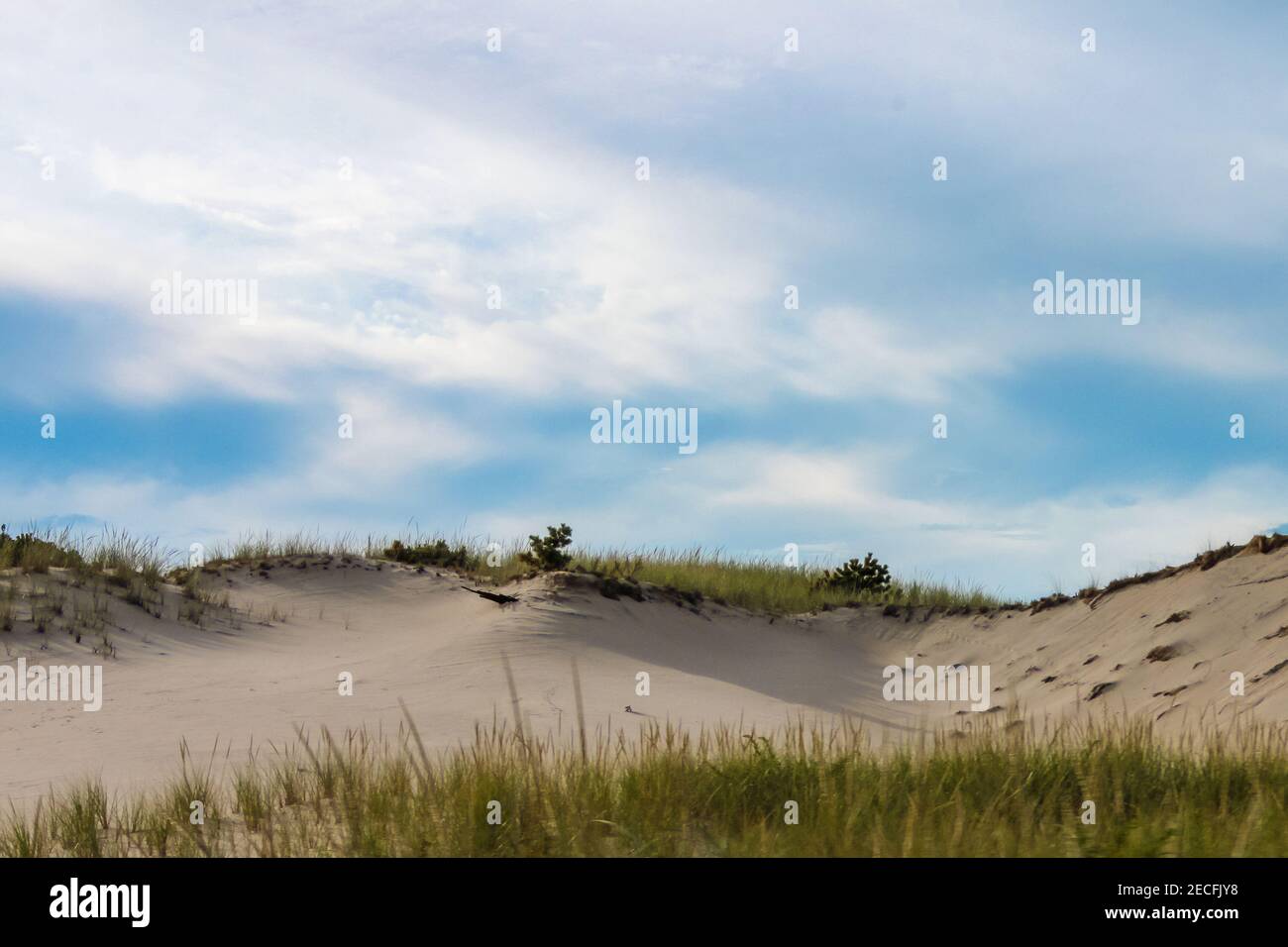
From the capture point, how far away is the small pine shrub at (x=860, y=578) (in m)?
19.7

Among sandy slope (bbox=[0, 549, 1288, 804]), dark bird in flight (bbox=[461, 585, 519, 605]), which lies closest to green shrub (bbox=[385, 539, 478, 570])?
sandy slope (bbox=[0, 549, 1288, 804])

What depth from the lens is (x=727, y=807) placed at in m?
5.27

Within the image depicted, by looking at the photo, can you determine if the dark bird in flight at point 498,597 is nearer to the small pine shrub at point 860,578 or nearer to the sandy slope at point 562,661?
the sandy slope at point 562,661

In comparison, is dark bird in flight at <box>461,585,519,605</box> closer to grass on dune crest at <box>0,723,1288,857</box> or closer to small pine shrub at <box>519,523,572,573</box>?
small pine shrub at <box>519,523,572,573</box>

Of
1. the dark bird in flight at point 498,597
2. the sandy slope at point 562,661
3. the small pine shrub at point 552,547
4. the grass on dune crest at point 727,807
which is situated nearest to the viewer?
the grass on dune crest at point 727,807

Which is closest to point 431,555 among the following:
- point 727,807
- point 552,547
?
point 552,547

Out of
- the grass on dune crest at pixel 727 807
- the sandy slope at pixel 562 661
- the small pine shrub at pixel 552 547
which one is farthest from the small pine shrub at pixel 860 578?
A: the grass on dune crest at pixel 727 807

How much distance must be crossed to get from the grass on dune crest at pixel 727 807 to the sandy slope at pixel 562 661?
141 centimetres

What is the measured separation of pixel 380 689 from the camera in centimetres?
1110

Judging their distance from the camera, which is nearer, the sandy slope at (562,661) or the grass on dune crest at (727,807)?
the grass on dune crest at (727,807)

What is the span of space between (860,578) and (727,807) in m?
14.9

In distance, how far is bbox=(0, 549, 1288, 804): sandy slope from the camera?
948cm

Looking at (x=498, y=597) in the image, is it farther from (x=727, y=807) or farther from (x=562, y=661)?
(x=727, y=807)

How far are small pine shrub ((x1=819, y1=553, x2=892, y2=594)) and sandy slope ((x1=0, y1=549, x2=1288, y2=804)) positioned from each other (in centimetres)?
214
